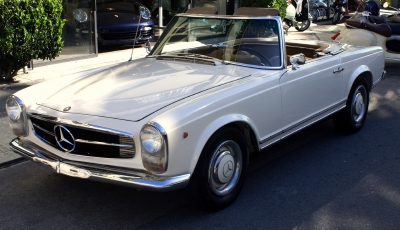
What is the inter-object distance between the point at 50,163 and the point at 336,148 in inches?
134

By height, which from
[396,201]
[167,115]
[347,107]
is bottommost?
[396,201]

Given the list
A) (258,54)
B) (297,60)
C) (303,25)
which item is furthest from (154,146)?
(303,25)

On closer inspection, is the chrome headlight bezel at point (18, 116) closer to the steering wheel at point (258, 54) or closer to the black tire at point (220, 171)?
the black tire at point (220, 171)

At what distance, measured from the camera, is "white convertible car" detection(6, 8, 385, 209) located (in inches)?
145

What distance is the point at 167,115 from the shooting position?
367cm

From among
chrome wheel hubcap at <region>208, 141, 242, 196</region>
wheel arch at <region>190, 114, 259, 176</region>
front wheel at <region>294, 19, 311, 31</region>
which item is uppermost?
front wheel at <region>294, 19, 311, 31</region>

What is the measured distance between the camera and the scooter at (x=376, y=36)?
412 inches

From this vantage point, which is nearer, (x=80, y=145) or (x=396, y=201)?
(x=80, y=145)

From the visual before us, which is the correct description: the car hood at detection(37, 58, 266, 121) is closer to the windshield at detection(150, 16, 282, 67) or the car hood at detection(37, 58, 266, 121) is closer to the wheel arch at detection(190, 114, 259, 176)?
the windshield at detection(150, 16, 282, 67)

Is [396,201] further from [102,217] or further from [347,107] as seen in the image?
[102,217]

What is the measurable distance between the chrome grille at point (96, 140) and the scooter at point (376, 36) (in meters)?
7.94

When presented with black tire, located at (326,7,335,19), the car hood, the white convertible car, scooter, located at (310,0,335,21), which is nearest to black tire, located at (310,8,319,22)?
scooter, located at (310,0,335,21)

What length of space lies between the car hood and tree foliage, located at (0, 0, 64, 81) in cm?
372

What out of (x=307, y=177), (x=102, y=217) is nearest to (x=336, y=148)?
(x=307, y=177)
